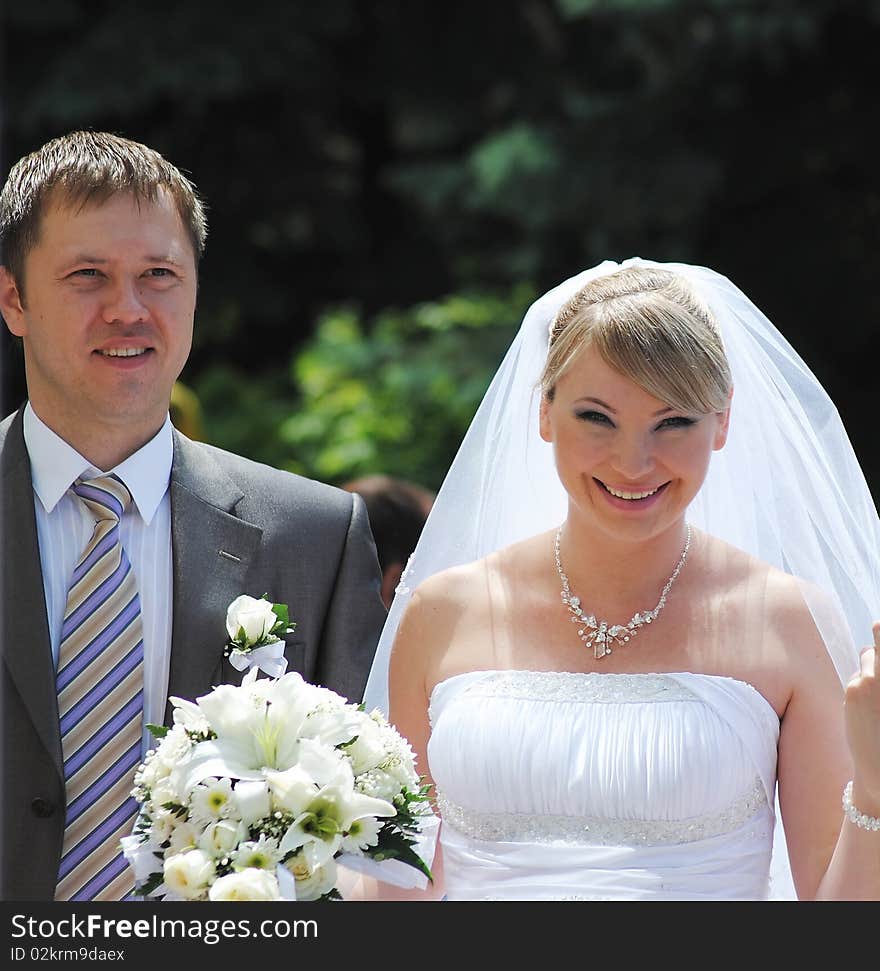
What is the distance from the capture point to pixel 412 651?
3479 millimetres

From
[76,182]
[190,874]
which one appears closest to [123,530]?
[76,182]

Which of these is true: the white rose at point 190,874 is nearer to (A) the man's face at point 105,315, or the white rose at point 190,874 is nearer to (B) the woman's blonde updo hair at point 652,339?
(A) the man's face at point 105,315

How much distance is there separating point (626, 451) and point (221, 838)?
1.16 metres

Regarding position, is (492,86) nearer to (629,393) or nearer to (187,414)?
(187,414)

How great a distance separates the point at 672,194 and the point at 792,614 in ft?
25.9

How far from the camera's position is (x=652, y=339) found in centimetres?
321

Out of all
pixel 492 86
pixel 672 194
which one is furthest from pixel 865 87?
pixel 492 86

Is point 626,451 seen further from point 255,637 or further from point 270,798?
point 270,798

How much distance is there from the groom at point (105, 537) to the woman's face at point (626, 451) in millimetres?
626

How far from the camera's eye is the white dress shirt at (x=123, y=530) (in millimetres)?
3244

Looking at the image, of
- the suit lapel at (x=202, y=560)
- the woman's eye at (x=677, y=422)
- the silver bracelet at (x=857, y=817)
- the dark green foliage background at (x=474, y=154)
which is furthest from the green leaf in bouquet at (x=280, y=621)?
the dark green foliage background at (x=474, y=154)

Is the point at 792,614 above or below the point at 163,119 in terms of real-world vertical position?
below

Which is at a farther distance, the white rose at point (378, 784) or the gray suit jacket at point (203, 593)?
the gray suit jacket at point (203, 593)

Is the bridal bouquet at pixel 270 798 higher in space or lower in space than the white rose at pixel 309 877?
higher
